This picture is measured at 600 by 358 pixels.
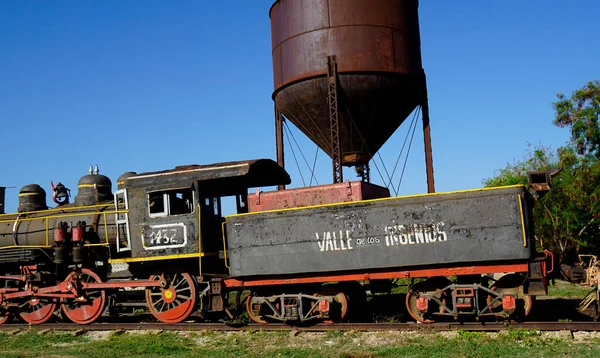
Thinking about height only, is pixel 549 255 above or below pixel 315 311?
above

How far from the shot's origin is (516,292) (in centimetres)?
892

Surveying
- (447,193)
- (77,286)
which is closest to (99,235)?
(77,286)

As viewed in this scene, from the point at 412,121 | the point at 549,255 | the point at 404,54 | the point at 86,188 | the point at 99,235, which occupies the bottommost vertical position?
the point at 549,255

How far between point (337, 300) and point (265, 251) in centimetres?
158

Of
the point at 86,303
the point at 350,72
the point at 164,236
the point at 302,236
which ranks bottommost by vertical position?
the point at 86,303

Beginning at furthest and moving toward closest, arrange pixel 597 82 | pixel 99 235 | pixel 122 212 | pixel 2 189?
pixel 597 82
pixel 2 189
pixel 99 235
pixel 122 212

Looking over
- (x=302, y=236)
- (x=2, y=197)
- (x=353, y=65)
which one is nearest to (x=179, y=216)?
(x=302, y=236)

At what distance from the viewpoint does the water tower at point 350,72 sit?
14688mm

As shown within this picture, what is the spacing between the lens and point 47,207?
14375 mm

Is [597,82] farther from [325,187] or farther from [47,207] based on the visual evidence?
[47,207]

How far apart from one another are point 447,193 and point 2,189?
486 inches

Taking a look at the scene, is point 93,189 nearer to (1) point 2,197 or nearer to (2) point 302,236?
(1) point 2,197

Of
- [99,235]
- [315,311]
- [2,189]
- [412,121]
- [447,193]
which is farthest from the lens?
[412,121]

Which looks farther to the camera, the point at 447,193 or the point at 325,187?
the point at 325,187
